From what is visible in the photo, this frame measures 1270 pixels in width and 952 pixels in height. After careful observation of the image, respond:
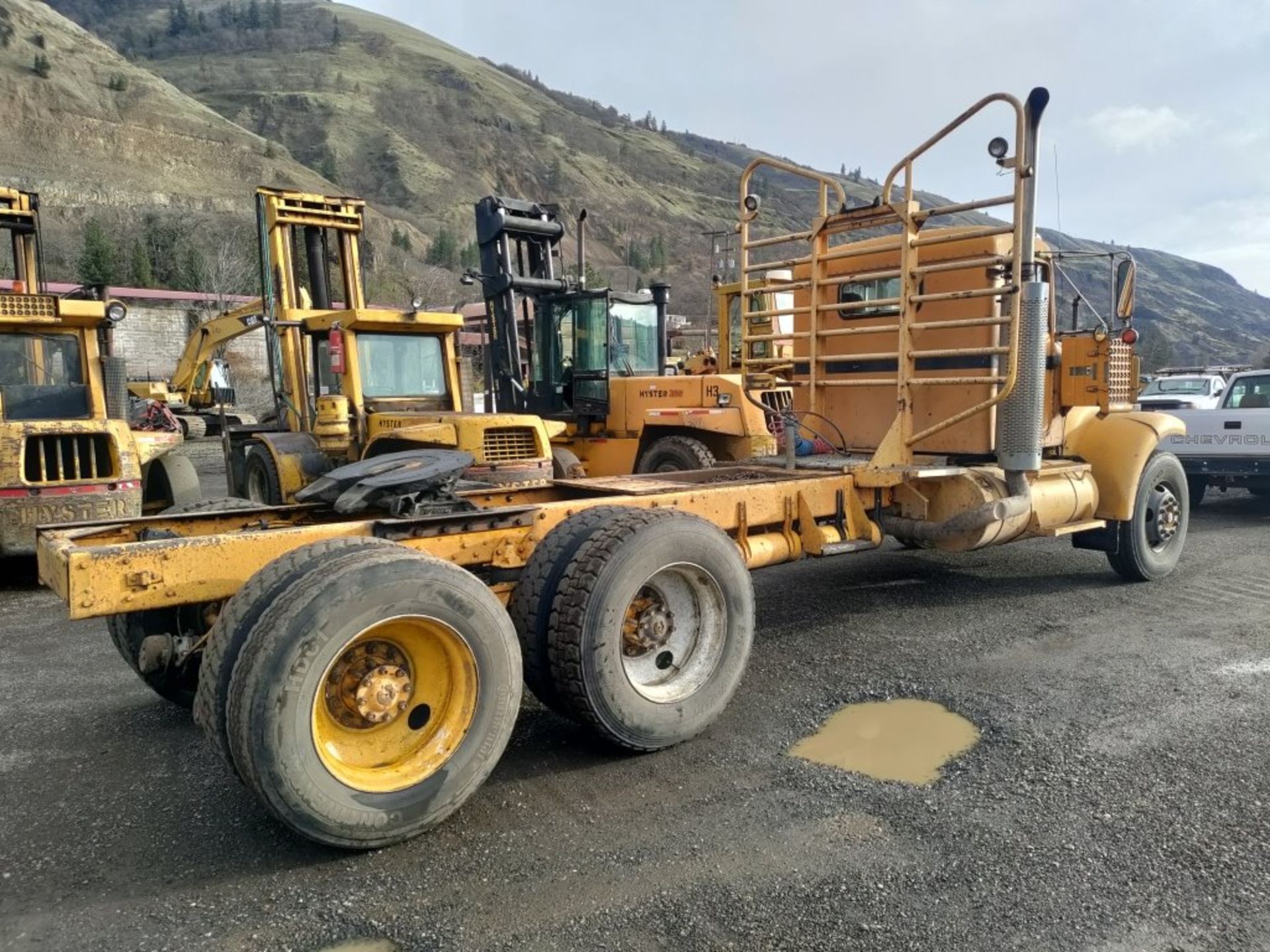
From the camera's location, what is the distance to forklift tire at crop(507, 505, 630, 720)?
3.99m

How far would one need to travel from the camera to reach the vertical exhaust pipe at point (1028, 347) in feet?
17.8

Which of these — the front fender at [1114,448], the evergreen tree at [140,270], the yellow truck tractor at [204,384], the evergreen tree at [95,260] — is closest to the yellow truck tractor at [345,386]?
the yellow truck tractor at [204,384]

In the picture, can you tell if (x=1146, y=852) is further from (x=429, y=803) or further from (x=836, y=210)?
(x=836, y=210)

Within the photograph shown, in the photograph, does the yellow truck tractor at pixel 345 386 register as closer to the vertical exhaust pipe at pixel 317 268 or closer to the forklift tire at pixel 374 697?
the vertical exhaust pipe at pixel 317 268

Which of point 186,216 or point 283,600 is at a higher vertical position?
point 186,216

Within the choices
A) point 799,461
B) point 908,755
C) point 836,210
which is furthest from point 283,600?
point 836,210

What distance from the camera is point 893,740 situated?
433 cm

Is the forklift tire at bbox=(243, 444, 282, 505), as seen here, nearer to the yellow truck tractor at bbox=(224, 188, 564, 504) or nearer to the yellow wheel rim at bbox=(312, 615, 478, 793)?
the yellow truck tractor at bbox=(224, 188, 564, 504)

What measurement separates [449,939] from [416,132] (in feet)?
380

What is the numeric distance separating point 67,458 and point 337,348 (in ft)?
7.95

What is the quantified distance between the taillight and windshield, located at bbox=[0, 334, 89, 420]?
86.9 inches

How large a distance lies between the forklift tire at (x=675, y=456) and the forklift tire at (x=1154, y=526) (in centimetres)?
427

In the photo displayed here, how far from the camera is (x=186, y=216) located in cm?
4747

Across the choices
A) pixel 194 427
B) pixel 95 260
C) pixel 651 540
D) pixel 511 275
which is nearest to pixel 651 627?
pixel 651 540
